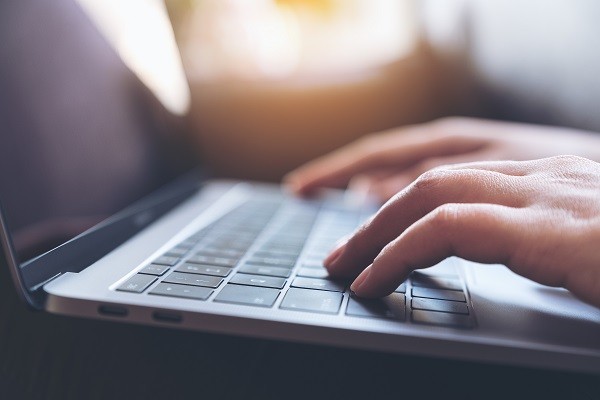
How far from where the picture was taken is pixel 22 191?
1.38 feet

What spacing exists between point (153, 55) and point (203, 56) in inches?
17.8

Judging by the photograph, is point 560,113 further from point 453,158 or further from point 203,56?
point 203,56

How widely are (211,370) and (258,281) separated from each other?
0.29 feet

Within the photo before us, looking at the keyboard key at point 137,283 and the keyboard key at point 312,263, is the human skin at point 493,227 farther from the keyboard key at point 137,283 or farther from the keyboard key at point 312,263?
the keyboard key at point 137,283

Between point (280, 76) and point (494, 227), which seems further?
point (280, 76)

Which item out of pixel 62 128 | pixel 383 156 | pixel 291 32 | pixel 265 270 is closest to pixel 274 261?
pixel 265 270

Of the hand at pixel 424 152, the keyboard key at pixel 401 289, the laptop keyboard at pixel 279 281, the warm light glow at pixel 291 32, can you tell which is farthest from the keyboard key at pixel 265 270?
the warm light glow at pixel 291 32

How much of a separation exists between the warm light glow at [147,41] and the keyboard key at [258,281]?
37 centimetres

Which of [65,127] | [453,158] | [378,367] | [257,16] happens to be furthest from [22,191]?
[257,16]

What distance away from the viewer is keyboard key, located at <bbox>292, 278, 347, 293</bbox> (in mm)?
431

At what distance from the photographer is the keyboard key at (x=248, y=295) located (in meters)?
0.39

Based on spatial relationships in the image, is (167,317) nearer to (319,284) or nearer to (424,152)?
(319,284)

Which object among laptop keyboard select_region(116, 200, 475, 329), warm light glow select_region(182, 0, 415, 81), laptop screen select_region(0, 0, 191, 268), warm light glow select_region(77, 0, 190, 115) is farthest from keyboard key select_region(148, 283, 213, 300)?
warm light glow select_region(182, 0, 415, 81)

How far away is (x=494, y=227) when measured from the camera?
366 millimetres
